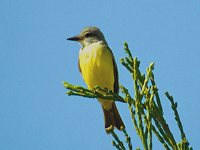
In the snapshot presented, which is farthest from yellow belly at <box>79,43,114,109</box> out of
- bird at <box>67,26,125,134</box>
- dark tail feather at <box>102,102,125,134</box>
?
dark tail feather at <box>102,102,125,134</box>

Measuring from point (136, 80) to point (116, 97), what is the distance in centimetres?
54

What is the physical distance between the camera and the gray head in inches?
251

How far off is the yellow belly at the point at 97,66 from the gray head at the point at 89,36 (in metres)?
0.66

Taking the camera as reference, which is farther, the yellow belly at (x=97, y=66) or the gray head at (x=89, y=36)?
the gray head at (x=89, y=36)

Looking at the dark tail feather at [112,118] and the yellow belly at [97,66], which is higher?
the yellow belly at [97,66]

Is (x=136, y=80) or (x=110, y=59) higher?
(x=110, y=59)

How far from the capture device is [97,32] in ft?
21.7

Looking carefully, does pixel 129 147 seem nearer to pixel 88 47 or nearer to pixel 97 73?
pixel 97 73

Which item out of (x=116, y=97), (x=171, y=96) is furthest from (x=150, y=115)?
(x=116, y=97)

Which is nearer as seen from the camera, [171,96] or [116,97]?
[171,96]

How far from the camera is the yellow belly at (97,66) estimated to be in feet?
17.7

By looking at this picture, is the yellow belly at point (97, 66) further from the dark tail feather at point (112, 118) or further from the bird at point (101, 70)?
the dark tail feather at point (112, 118)

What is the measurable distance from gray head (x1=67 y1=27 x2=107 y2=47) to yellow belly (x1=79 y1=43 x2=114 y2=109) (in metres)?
0.66

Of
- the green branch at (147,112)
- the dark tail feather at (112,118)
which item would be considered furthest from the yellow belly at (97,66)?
the green branch at (147,112)
